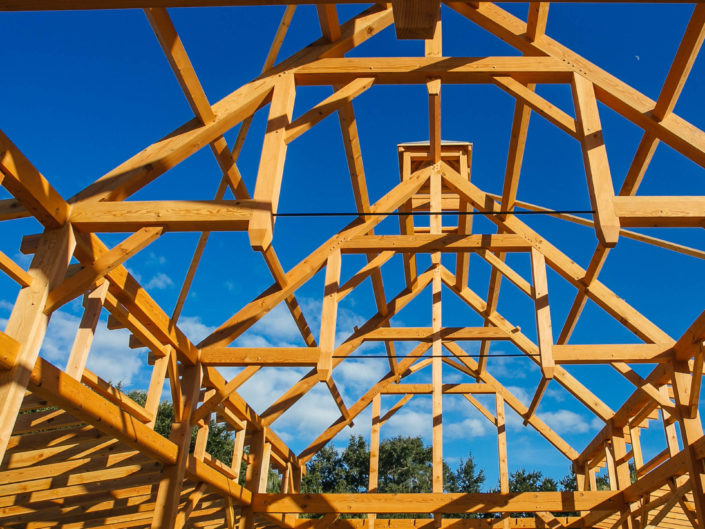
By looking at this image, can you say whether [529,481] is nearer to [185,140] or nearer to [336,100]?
[336,100]

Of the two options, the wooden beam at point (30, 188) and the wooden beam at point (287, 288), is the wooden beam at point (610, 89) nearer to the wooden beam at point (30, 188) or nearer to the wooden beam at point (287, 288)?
the wooden beam at point (287, 288)

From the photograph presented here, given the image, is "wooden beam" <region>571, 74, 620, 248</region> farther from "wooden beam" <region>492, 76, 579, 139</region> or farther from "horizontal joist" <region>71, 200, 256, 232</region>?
"horizontal joist" <region>71, 200, 256, 232</region>

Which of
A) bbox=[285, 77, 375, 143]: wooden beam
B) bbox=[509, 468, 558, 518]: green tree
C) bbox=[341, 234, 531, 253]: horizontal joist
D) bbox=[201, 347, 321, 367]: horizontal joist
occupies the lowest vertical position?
bbox=[201, 347, 321, 367]: horizontal joist

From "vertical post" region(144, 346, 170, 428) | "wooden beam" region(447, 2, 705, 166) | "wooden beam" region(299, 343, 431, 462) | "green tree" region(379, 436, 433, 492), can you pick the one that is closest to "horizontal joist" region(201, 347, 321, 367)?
"vertical post" region(144, 346, 170, 428)

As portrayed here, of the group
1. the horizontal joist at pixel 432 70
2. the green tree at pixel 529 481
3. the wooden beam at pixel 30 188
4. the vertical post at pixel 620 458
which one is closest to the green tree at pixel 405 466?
the green tree at pixel 529 481

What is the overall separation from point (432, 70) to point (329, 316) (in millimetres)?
2618

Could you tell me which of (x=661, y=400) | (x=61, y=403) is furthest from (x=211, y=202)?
(x=661, y=400)

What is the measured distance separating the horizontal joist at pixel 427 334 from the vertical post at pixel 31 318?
5010mm

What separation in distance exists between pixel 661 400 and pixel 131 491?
5.53 metres

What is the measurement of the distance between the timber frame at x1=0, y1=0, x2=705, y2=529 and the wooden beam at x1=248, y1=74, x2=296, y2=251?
0.6 inches

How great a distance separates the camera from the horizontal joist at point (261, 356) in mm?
5887

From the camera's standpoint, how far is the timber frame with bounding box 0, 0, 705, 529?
12.4ft

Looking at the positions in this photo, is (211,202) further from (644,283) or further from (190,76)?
(644,283)

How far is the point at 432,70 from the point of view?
4629 mm
